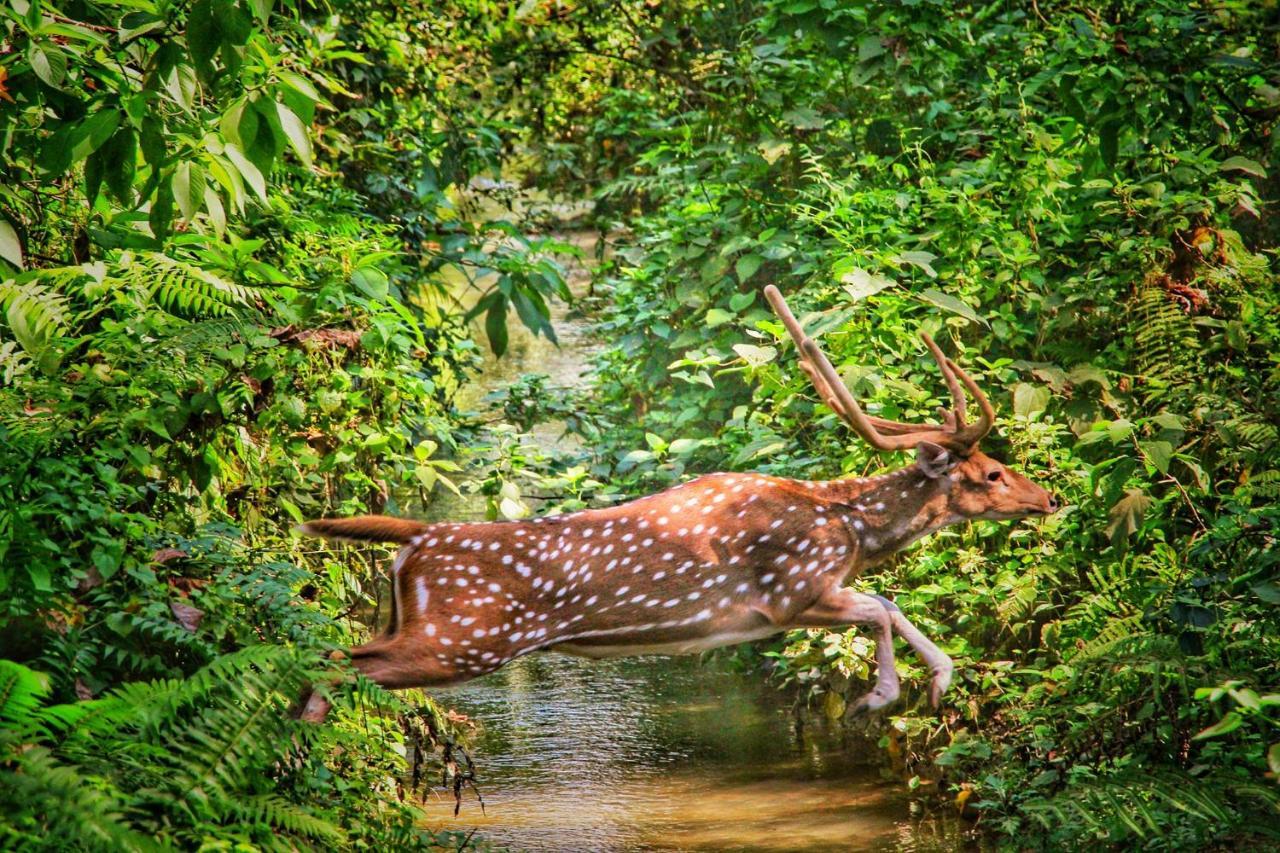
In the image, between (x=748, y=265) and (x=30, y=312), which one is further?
(x=748, y=265)

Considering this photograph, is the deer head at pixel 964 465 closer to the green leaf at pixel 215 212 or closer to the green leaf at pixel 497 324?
the green leaf at pixel 497 324

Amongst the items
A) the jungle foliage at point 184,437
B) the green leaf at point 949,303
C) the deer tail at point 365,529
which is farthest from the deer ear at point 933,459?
the deer tail at point 365,529

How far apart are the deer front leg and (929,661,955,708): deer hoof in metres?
0.15

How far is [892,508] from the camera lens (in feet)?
18.8

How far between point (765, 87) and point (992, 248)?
8.13ft

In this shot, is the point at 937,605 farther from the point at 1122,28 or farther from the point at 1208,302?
the point at 1122,28

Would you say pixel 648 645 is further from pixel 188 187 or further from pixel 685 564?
pixel 188 187

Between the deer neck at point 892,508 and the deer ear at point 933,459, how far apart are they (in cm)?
4

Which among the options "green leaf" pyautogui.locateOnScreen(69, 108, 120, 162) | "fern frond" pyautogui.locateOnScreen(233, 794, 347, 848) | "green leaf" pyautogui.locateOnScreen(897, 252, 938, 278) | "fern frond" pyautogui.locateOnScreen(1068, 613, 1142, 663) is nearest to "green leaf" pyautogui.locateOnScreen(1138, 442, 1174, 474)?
"fern frond" pyautogui.locateOnScreen(1068, 613, 1142, 663)

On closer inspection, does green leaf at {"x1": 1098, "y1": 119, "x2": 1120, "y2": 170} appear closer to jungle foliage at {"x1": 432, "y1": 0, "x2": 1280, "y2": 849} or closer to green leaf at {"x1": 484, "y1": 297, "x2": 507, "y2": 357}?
jungle foliage at {"x1": 432, "y1": 0, "x2": 1280, "y2": 849}

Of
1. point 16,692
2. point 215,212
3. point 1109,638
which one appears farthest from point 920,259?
point 16,692

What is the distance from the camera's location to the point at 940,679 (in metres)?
5.41

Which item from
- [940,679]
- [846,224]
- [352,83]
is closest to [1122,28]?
Result: [846,224]

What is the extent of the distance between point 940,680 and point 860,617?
0.40 m
